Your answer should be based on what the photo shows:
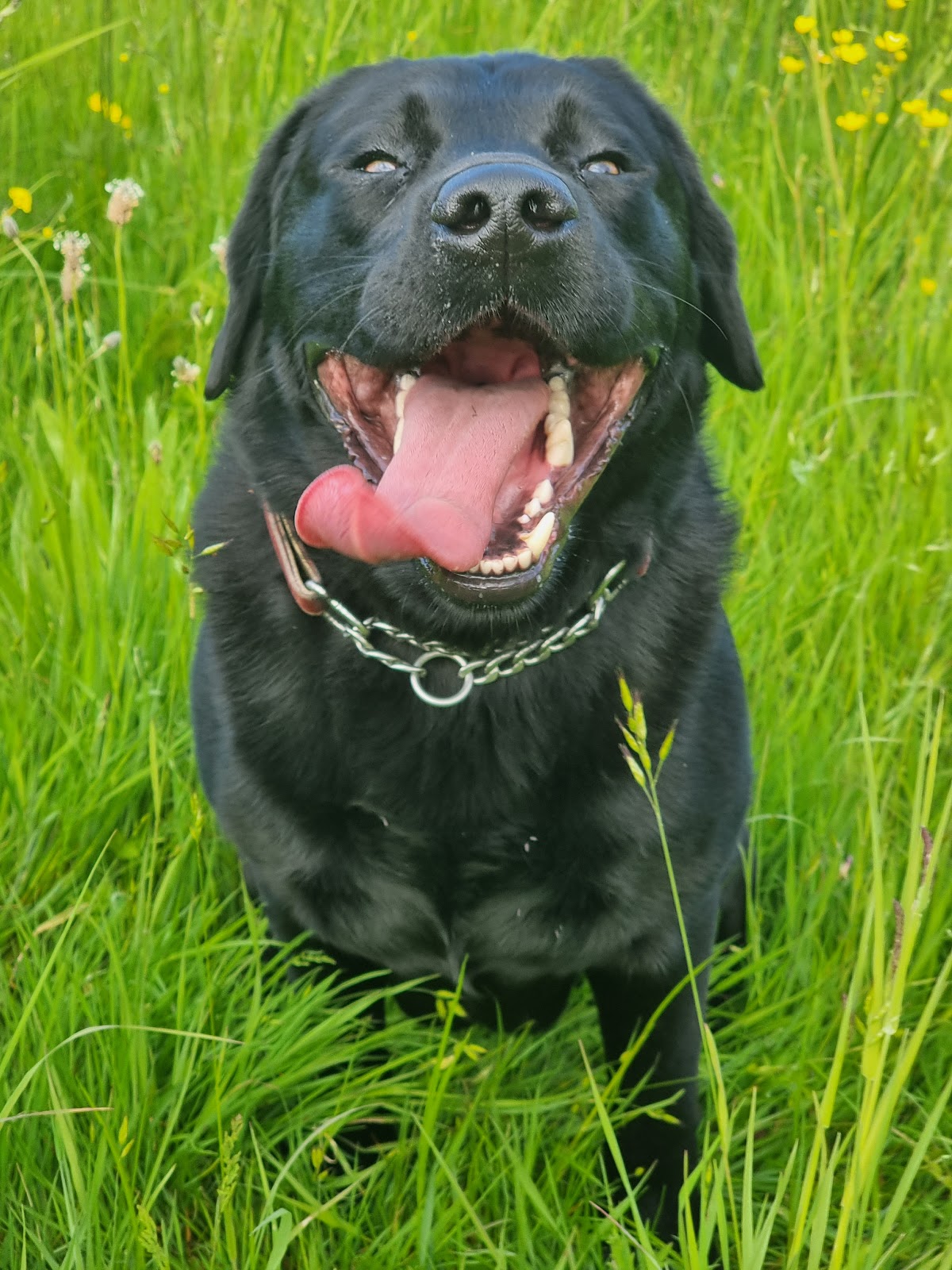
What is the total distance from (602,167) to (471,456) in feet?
1.78

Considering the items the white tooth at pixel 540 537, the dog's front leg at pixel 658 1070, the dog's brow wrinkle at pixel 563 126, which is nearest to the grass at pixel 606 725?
the dog's front leg at pixel 658 1070

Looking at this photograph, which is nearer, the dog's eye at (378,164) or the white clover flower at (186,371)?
the dog's eye at (378,164)

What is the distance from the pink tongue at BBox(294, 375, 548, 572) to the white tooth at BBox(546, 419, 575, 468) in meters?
0.03

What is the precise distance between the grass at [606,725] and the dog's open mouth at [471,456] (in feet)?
0.87

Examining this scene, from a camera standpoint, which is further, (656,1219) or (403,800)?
(656,1219)

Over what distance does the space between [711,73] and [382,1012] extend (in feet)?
9.21

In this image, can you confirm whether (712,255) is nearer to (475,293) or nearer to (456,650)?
(475,293)

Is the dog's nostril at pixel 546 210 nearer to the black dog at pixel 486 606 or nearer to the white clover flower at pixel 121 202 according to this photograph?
the black dog at pixel 486 606

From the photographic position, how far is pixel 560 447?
1770mm

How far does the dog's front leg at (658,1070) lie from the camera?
2.00 meters

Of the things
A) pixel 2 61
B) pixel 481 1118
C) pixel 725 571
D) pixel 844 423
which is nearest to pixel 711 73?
pixel 844 423

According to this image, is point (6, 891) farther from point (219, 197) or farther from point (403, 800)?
point (219, 197)

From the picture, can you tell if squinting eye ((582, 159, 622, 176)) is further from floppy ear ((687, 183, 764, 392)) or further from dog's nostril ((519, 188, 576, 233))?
→ dog's nostril ((519, 188, 576, 233))

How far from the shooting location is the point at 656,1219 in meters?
2.08
